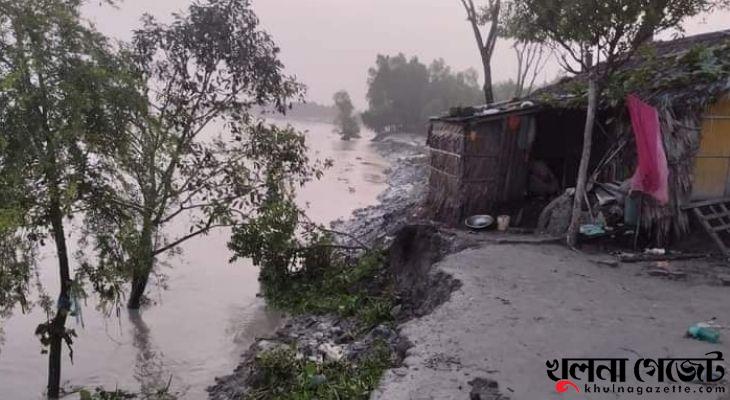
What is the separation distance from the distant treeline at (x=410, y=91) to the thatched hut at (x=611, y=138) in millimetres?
39907

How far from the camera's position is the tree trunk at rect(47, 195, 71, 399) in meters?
5.65

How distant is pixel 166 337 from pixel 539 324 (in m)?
6.50

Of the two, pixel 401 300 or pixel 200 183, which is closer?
pixel 401 300

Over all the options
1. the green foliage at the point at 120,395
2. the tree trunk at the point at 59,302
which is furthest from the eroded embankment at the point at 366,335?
the tree trunk at the point at 59,302

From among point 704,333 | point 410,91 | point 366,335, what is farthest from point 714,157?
point 410,91

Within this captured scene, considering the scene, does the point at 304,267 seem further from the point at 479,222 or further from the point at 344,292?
the point at 479,222

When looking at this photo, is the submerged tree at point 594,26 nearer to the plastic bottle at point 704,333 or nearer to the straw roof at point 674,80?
the straw roof at point 674,80

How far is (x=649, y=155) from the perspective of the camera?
A: 25.4 ft

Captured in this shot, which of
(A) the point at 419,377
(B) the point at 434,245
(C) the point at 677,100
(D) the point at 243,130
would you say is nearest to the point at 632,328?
(A) the point at 419,377

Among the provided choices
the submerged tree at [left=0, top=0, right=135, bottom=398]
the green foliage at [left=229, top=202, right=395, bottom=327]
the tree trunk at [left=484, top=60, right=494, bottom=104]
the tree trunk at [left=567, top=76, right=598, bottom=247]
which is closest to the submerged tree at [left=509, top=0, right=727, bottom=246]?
the tree trunk at [left=567, top=76, right=598, bottom=247]

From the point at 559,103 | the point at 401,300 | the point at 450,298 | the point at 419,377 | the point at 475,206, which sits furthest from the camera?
the point at 475,206

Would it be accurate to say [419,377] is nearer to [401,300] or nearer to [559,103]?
[401,300]

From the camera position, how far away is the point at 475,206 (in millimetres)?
10398

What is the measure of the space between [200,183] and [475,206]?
17.2 feet
